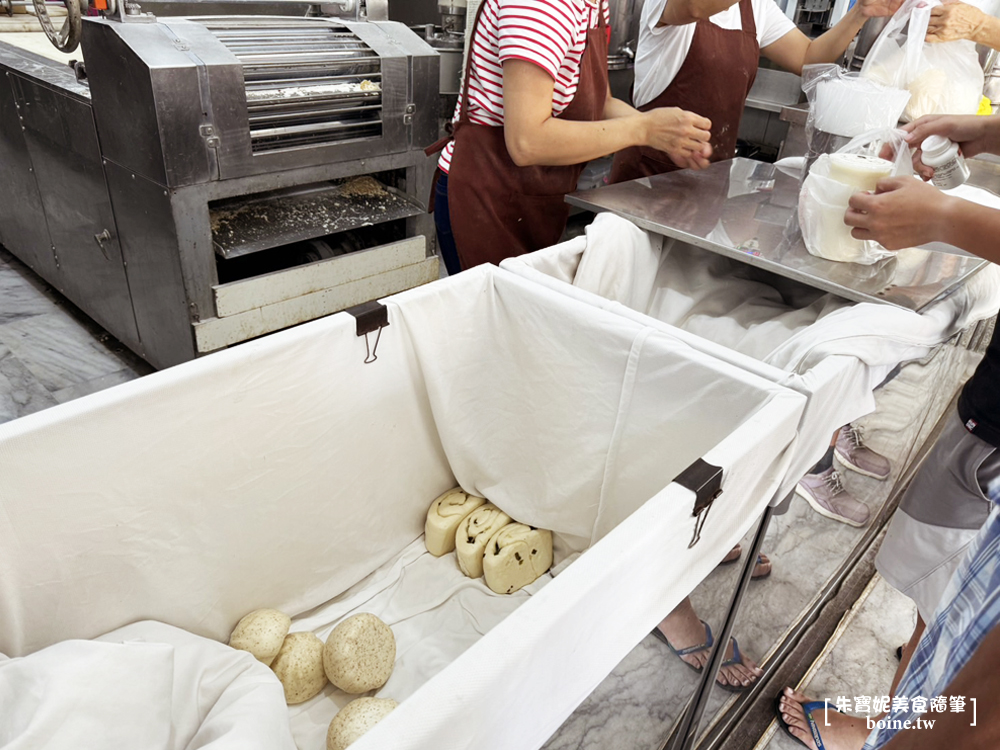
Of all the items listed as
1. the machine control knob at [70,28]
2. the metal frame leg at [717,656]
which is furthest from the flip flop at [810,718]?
the machine control knob at [70,28]

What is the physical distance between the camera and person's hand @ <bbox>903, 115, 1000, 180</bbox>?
132 centimetres

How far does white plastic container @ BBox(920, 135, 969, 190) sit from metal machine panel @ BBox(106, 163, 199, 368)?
1.86 m

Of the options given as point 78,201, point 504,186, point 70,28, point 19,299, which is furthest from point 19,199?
point 504,186

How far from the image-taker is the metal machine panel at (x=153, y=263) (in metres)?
1.98

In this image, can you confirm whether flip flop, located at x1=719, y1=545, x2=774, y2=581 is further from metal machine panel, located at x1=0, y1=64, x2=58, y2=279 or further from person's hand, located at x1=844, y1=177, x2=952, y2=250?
metal machine panel, located at x1=0, y1=64, x2=58, y2=279

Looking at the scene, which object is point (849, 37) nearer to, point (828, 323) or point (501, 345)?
point (828, 323)

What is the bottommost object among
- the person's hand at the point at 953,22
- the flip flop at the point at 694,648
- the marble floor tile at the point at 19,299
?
the marble floor tile at the point at 19,299

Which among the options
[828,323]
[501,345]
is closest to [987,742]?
[828,323]

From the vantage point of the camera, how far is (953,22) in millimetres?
1672

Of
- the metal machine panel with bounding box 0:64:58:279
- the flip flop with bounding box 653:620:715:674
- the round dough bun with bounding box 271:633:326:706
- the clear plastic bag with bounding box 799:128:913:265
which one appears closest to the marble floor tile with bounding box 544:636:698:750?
the flip flop with bounding box 653:620:715:674

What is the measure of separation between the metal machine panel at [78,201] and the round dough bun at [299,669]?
1679 millimetres

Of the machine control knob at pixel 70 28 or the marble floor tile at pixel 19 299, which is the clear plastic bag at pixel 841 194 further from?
the marble floor tile at pixel 19 299

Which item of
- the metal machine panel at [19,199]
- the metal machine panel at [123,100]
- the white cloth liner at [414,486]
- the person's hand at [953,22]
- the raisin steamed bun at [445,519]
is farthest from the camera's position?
the metal machine panel at [19,199]

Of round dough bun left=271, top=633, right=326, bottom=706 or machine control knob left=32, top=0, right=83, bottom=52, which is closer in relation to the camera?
round dough bun left=271, top=633, right=326, bottom=706
